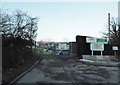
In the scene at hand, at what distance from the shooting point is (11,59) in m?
25.7

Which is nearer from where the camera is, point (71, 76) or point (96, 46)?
point (71, 76)

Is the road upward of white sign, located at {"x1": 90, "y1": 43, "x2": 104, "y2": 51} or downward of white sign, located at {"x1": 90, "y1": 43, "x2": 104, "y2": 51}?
downward

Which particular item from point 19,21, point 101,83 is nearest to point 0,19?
point 101,83

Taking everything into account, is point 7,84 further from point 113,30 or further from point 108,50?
point 113,30

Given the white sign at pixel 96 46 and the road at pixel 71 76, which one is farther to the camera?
the white sign at pixel 96 46

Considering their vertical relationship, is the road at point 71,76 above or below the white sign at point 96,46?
below

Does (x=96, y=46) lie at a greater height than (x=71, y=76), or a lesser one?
greater

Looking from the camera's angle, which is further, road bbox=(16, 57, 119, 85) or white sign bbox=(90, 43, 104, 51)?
white sign bbox=(90, 43, 104, 51)

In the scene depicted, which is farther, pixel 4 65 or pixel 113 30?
pixel 113 30

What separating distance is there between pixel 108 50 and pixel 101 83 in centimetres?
4036

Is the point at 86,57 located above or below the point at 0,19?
below

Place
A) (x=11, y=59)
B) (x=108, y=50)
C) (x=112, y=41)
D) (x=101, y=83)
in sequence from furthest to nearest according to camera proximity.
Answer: (x=112, y=41) < (x=108, y=50) < (x=11, y=59) < (x=101, y=83)

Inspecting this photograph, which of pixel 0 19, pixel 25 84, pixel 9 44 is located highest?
pixel 0 19

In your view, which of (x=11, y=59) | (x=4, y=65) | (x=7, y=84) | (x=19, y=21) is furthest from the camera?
(x=19, y=21)
